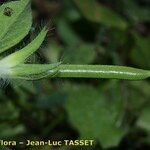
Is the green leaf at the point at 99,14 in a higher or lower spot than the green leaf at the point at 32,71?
lower

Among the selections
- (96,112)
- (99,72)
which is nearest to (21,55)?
(99,72)

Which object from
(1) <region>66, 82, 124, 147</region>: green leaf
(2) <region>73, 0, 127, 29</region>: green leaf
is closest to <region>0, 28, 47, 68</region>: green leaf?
(1) <region>66, 82, 124, 147</region>: green leaf

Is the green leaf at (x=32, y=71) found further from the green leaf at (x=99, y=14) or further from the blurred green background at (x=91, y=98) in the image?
the green leaf at (x=99, y=14)

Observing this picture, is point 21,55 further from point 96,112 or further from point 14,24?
point 96,112

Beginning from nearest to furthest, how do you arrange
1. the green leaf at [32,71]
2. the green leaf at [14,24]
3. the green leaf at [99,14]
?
the green leaf at [32,71]
the green leaf at [14,24]
the green leaf at [99,14]

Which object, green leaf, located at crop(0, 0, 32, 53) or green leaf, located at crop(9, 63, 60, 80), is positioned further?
green leaf, located at crop(0, 0, 32, 53)

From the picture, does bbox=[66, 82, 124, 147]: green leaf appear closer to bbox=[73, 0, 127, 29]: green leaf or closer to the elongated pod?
bbox=[73, 0, 127, 29]: green leaf

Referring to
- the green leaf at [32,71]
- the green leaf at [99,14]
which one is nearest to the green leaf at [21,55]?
the green leaf at [32,71]
